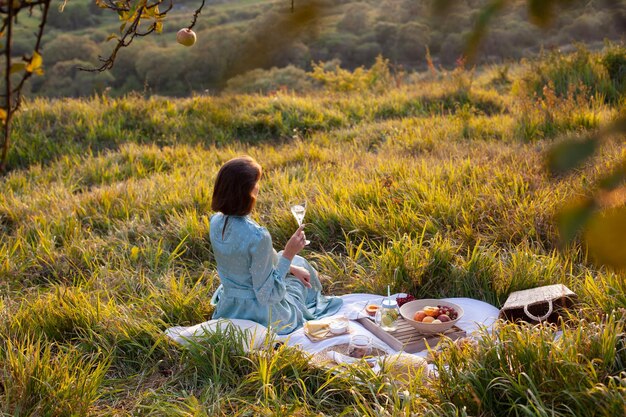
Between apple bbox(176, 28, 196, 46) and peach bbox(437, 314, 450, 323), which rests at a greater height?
apple bbox(176, 28, 196, 46)

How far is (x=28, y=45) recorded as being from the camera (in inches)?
686

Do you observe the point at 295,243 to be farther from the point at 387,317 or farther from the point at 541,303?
the point at 541,303

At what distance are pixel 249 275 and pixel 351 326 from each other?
2.07 ft

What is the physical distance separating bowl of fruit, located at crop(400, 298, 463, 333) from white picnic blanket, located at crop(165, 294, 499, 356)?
0.08 meters

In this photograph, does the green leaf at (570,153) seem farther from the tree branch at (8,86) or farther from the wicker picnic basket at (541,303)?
the wicker picnic basket at (541,303)

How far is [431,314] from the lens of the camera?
11.3 feet

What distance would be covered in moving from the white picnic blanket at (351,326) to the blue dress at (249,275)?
5.8 inches

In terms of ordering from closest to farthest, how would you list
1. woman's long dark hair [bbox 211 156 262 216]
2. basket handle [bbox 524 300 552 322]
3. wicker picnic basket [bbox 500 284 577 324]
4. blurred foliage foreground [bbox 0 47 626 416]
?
blurred foliage foreground [bbox 0 47 626 416] < basket handle [bbox 524 300 552 322] < wicker picnic basket [bbox 500 284 577 324] < woman's long dark hair [bbox 211 156 262 216]

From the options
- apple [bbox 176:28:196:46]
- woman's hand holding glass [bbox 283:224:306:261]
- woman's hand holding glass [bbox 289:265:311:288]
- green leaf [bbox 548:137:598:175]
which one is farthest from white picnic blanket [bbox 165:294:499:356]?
green leaf [bbox 548:137:598:175]

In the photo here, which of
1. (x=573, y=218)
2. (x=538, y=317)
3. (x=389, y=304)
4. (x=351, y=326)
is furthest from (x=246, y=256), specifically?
(x=573, y=218)

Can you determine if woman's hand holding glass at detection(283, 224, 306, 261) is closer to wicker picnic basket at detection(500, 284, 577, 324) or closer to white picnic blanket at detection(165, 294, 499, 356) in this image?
white picnic blanket at detection(165, 294, 499, 356)

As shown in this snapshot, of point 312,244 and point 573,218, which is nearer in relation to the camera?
point 573,218

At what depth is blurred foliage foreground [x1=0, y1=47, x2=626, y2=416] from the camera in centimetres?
255

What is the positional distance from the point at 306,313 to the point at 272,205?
1.25 metres
